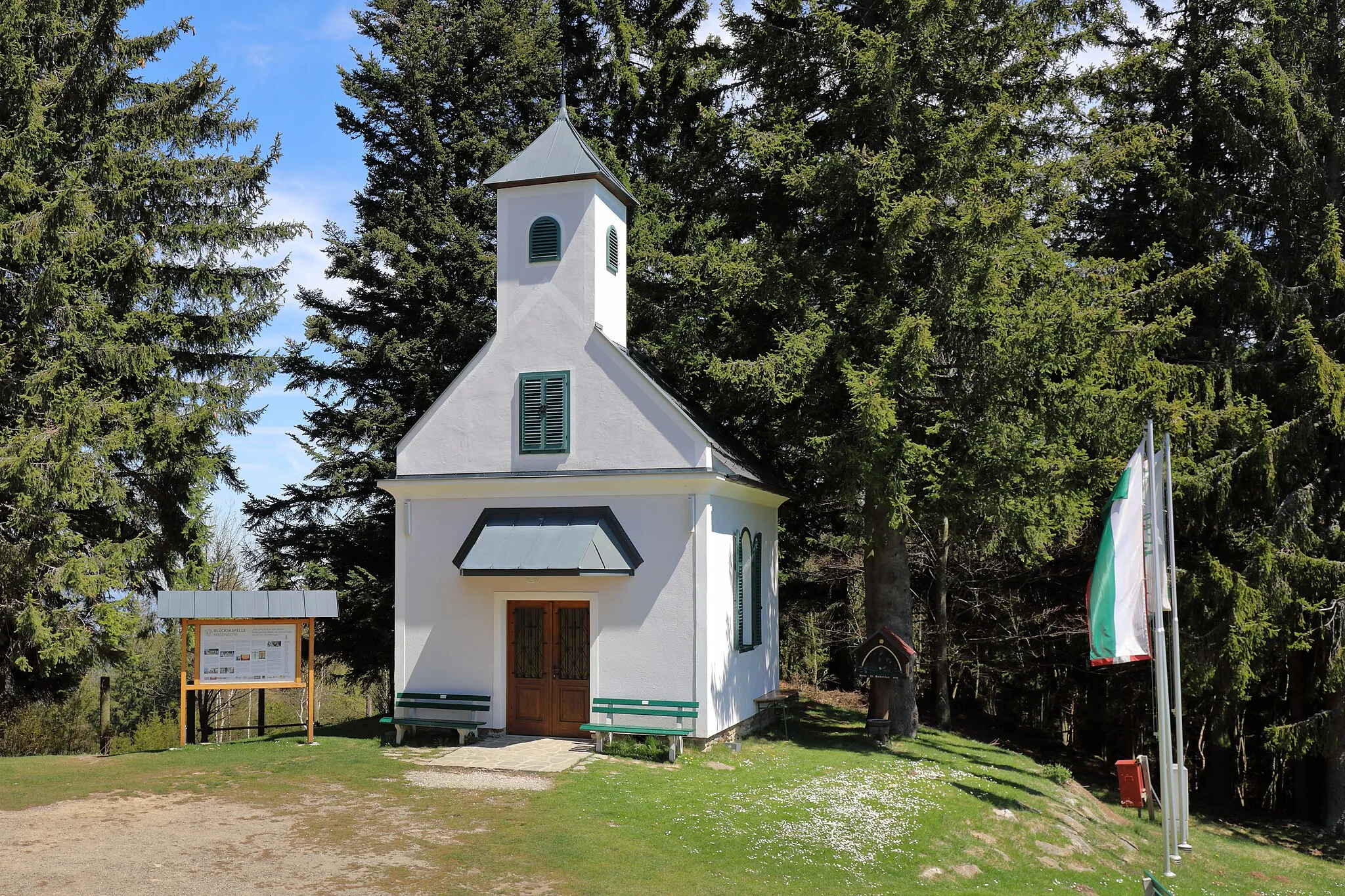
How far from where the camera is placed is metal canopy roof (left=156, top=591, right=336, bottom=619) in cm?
1628

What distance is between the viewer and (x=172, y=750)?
1709 cm

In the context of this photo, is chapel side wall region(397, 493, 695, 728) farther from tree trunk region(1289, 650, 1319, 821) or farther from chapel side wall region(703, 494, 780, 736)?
tree trunk region(1289, 650, 1319, 821)

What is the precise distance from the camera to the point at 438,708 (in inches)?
679

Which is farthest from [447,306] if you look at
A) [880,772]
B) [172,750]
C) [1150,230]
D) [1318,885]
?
[1318,885]

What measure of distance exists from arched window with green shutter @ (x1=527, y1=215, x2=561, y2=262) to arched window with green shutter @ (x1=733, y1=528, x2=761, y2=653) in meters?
6.26

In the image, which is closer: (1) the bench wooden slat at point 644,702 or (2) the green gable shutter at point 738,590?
(1) the bench wooden slat at point 644,702

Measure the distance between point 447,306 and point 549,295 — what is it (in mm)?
8514

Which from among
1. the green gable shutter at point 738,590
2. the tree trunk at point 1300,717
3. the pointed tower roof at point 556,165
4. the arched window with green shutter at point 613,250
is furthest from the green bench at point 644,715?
the tree trunk at point 1300,717

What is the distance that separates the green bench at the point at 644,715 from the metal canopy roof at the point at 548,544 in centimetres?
220

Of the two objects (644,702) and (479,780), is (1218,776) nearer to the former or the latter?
(644,702)

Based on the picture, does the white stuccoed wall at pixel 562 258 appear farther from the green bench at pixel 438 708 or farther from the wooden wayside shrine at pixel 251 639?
the green bench at pixel 438 708

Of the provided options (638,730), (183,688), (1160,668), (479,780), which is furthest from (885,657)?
(183,688)

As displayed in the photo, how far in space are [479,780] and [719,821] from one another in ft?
12.8

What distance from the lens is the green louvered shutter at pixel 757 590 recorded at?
1975cm
